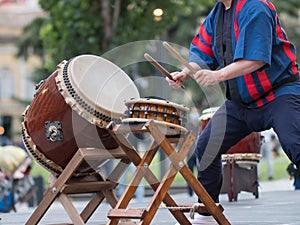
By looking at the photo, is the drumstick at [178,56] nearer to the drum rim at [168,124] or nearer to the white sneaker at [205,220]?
the drum rim at [168,124]

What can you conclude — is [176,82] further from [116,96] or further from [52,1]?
[52,1]

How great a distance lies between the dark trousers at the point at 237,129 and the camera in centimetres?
483

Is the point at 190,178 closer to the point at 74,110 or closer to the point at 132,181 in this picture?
the point at 132,181

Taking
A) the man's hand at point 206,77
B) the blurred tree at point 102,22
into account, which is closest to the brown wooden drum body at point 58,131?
the man's hand at point 206,77

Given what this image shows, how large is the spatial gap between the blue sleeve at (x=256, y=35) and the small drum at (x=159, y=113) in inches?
20.0

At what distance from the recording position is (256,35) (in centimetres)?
475

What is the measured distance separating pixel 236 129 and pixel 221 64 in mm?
426

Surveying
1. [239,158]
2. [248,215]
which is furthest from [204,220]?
[239,158]

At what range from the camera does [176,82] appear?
5.23m

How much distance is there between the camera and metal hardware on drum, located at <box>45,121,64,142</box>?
5578 mm

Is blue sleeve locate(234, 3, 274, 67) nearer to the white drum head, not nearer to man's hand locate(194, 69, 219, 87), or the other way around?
man's hand locate(194, 69, 219, 87)

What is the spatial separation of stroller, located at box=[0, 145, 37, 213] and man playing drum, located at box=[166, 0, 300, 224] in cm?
604

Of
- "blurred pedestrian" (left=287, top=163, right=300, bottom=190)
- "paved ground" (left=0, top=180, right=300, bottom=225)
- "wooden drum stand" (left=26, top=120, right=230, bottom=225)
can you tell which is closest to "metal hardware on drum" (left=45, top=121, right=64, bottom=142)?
"wooden drum stand" (left=26, top=120, right=230, bottom=225)

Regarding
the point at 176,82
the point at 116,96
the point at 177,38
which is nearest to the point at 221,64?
the point at 176,82
